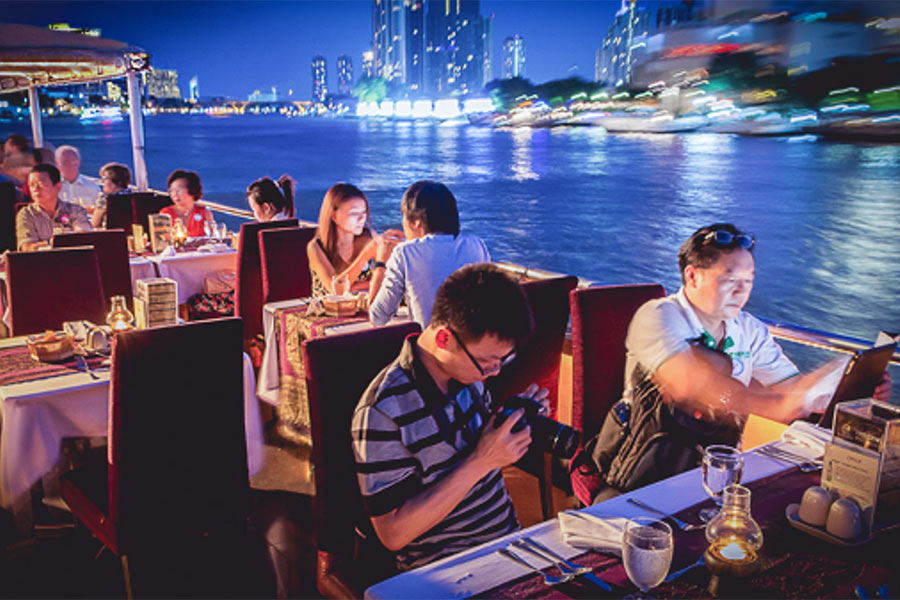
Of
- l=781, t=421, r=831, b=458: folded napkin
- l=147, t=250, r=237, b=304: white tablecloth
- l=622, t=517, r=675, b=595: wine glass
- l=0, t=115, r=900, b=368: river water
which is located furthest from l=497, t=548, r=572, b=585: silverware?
l=0, t=115, r=900, b=368: river water

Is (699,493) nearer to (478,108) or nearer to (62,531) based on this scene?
(62,531)

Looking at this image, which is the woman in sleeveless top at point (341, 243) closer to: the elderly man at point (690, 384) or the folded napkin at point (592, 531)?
the elderly man at point (690, 384)

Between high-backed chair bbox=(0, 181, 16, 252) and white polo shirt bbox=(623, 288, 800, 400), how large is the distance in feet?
20.6

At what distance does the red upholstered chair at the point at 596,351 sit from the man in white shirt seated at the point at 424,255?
1.84 ft

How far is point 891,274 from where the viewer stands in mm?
31250

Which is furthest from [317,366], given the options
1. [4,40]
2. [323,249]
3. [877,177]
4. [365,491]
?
[877,177]

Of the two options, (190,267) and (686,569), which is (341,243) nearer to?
(190,267)

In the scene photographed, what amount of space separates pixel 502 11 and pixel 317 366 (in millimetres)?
3550

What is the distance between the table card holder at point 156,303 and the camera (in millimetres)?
2621

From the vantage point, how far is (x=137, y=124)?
743 cm

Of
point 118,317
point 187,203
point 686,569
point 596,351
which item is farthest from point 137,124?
point 686,569

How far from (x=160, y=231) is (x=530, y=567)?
4.58 metres

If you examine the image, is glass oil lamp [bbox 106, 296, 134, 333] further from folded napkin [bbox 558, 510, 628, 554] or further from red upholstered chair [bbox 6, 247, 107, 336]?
folded napkin [bbox 558, 510, 628, 554]

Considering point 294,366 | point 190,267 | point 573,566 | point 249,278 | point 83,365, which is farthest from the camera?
point 190,267
